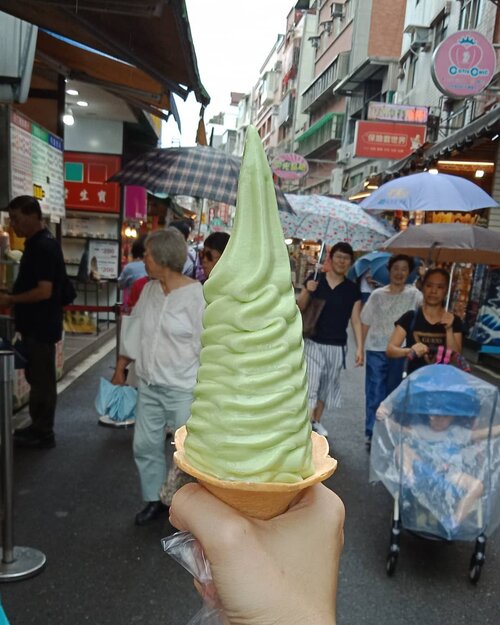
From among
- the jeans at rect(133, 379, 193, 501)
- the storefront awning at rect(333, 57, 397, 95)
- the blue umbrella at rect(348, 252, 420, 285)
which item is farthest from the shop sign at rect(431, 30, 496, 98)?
the storefront awning at rect(333, 57, 397, 95)

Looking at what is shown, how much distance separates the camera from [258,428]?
1249 mm

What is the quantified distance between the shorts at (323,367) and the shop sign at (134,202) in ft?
24.3

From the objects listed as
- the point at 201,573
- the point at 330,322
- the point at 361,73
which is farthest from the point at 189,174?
the point at 361,73

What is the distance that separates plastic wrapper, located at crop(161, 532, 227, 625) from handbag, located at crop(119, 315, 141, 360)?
2473 mm

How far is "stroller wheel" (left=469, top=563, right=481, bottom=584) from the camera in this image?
3.28 metres

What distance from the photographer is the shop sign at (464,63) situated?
914cm

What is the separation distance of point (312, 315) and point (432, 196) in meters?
2.09

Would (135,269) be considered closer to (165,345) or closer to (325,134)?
(165,345)

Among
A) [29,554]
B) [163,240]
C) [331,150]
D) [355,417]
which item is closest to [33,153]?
[163,240]

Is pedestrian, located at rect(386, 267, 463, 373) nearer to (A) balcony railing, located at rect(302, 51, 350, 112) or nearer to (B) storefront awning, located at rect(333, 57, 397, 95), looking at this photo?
(B) storefront awning, located at rect(333, 57, 397, 95)

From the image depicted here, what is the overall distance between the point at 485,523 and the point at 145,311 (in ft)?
8.54

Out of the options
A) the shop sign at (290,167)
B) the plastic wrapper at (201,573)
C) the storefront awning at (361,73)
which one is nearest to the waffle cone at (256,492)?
the plastic wrapper at (201,573)

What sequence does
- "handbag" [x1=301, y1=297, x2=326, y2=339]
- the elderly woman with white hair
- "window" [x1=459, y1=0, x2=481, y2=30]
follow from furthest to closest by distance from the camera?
"window" [x1=459, y1=0, x2=481, y2=30]
"handbag" [x1=301, y1=297, x2=326, y2=339]
the elderly woman with white hair

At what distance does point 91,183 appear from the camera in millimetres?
11078
